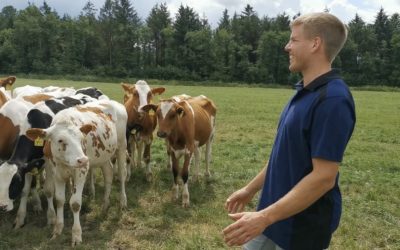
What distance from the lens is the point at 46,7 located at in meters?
111

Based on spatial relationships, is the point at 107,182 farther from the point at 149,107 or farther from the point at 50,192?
the point at 149,107

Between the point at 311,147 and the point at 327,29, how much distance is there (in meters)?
0.71

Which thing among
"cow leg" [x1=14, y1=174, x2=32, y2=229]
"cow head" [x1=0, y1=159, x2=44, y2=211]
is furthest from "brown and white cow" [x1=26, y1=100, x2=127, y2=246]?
"cow leg" [x1=14, y1=174, x2=32, y2=229]

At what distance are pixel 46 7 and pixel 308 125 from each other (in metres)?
119

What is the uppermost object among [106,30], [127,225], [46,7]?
[46,7]

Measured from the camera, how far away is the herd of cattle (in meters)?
6.18

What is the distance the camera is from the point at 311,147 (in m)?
2.64

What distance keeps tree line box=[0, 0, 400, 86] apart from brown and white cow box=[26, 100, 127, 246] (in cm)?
6602

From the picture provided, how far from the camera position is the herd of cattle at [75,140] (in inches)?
243

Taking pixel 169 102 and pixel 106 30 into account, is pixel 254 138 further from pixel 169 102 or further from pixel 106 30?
pixel 106 30

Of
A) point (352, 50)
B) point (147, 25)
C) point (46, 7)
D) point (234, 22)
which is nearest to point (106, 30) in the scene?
point (147, 25)

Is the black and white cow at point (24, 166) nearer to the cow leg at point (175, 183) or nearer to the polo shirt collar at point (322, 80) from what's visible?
the cow leg at point (175, 183)

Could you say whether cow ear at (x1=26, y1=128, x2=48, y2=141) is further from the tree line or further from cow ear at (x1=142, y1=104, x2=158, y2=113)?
the tree line

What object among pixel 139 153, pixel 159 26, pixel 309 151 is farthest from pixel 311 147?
pixel 159 26
